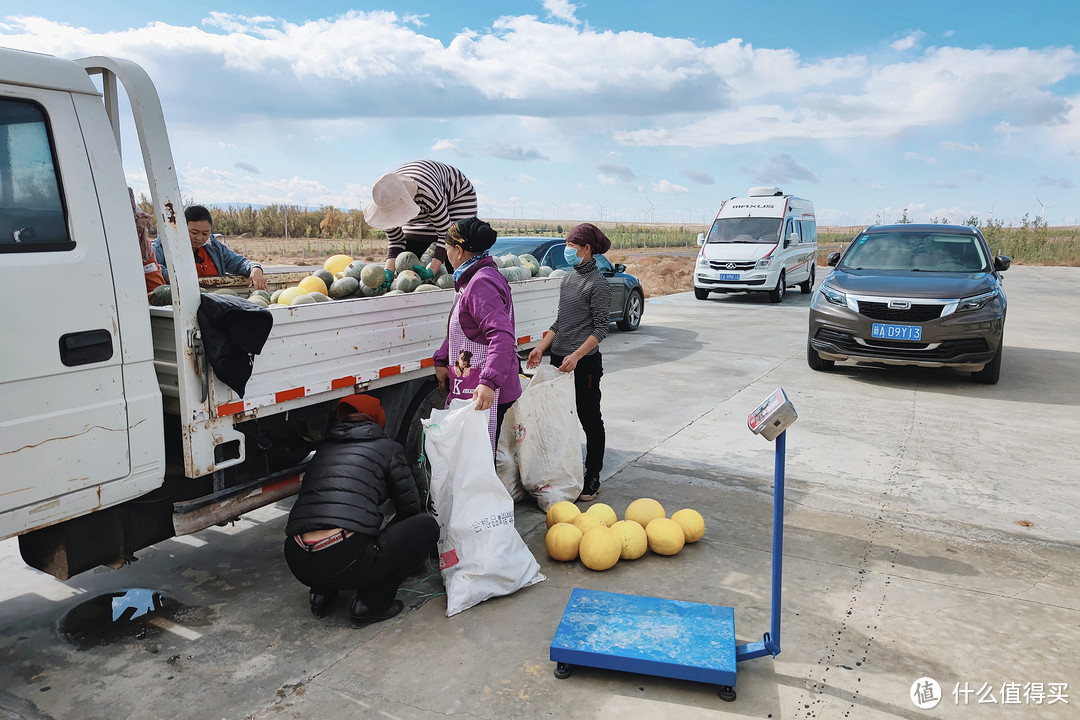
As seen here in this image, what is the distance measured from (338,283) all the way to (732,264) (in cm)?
1428

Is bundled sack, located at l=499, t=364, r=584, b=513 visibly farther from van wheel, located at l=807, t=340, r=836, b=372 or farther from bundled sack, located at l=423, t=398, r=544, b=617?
van wheel, located at l=807, t=340, r=836, b=372

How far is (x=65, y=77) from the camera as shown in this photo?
2959 mm

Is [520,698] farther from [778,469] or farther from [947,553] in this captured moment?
[947,553]

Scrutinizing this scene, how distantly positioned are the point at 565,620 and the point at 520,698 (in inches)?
17.6

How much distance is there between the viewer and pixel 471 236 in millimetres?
4203

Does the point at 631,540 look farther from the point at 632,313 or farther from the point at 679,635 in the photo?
the point at 632,313

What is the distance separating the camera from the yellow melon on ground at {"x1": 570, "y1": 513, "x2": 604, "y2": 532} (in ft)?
14.3

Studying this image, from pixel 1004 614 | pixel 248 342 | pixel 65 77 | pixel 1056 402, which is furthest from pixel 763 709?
pixel 1056 402

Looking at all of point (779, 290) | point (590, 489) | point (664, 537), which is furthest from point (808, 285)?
point (664, 537)

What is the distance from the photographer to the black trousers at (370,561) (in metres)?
3.46

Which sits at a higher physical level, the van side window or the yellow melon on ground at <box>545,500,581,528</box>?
the van side window

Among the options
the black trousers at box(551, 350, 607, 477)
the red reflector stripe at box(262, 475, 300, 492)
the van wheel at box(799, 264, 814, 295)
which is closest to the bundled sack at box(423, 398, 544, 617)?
the red reflector stripe at box(262, 475, 300, 492)

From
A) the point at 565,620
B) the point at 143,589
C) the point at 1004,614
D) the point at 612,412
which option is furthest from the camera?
the point at 612,412

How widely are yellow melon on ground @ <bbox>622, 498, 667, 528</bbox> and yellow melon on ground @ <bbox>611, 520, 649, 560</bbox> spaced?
0.61 feet
